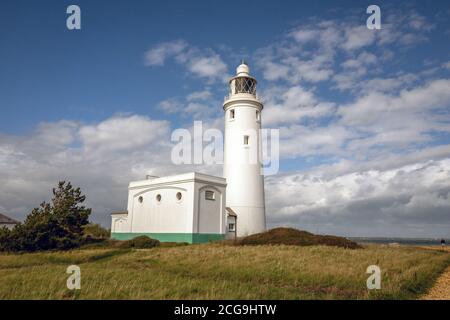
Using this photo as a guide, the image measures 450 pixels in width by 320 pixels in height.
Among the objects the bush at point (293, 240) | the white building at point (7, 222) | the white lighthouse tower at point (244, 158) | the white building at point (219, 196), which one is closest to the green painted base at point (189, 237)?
the white building at point (219, 196)

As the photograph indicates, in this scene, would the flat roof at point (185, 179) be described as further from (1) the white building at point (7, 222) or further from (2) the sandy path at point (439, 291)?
(2) the sandy path at point (439, 291)

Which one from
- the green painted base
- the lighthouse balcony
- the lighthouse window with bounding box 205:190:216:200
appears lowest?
the green painted base

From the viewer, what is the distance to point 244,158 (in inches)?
1214

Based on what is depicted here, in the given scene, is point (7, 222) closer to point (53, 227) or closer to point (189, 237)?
point (53, 227)

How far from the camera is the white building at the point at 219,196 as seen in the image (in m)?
27.8

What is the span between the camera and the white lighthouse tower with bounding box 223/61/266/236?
30.6 metres

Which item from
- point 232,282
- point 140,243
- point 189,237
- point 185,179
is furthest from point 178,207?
point 232,282

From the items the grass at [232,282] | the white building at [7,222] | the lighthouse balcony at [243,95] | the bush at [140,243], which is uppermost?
the lighthouse balcony at [243,95]

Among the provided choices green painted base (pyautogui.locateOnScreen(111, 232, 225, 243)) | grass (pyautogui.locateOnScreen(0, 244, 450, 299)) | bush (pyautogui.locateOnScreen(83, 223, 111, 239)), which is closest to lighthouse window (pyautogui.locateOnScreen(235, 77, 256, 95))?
green painted base (pyautogui.locateOnScreen(111, 232, 225, 243))

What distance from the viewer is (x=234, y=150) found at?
31.3 m

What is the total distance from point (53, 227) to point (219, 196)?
13.5 metres

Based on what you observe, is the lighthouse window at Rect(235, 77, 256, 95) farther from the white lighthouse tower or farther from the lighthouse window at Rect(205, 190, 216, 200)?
the lighthouse window at Rect(205, 190, 216, 200)

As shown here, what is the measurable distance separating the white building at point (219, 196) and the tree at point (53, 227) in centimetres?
676
